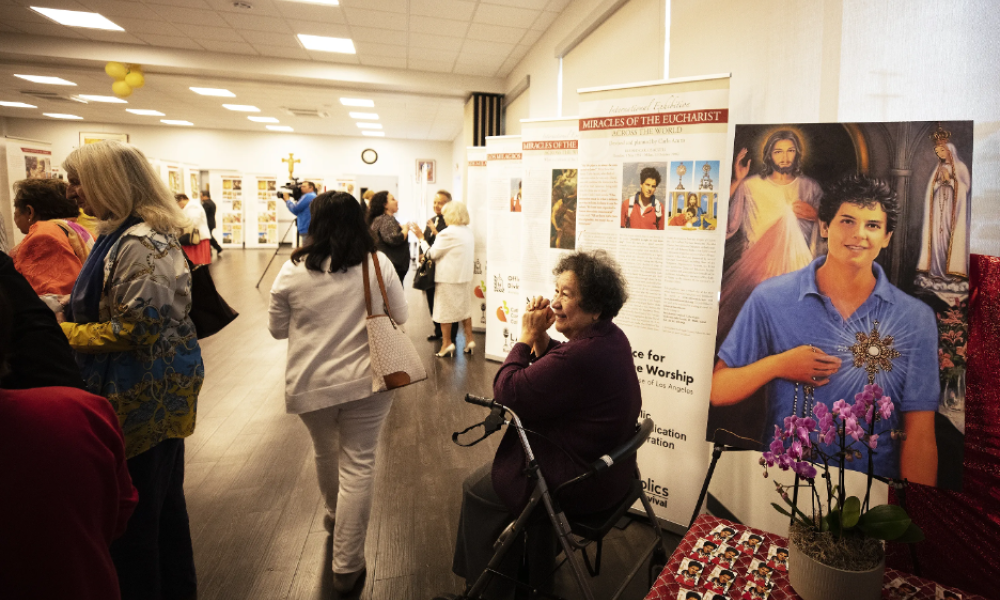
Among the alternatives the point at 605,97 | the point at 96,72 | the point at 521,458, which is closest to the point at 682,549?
the point at 521,458

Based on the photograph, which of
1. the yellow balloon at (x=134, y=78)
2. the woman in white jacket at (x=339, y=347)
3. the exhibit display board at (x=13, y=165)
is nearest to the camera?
the woman in white jacket at (x=339, y=347)

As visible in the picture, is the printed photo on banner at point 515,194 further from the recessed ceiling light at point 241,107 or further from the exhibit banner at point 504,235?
the recessed ceiling light at point 241,107

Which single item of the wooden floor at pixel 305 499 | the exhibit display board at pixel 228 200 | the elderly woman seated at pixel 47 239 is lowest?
the wooden floor at pixel 305 499

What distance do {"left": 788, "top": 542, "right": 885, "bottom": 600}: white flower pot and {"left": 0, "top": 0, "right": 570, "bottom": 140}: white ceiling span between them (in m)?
5.14

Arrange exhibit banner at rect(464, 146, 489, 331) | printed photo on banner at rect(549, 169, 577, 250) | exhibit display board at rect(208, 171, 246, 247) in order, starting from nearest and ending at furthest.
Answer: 1. printed photo on banner at rect(549, 169, 577, 250)
2. exhibit banner at rect(464, 146, 489, 331)
3. exhibit display board at rect(208, 171, 246, 247)

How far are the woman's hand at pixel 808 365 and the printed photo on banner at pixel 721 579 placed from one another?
0.68 metres

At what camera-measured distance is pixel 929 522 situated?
166 cm

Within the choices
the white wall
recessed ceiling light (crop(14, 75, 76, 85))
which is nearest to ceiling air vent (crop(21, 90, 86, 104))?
recessed ceiling light (crop(14, 75, 76, 85))

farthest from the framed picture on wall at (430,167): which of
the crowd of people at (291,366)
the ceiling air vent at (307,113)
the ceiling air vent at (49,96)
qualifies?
the crowd of people at (291,366)

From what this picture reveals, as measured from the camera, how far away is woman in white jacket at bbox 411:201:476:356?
5.53 m

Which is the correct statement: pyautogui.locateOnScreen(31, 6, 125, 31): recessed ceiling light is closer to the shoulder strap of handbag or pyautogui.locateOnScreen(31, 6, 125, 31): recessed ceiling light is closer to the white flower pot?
the shoulder strap of handbag

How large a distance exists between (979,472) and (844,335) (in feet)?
1.57

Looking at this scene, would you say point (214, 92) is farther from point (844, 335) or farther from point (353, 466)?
point (844, 335)

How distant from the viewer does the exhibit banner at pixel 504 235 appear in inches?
201
